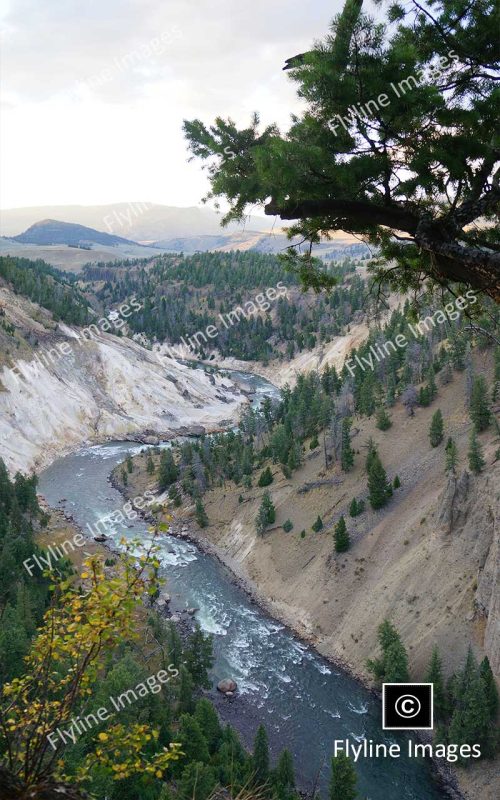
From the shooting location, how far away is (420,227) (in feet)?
24.3

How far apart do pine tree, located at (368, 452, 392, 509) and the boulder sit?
16.9 m

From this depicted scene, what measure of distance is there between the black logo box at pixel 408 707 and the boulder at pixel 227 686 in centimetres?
830

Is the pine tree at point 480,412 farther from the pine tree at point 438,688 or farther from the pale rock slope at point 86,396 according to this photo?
the pale rock slope at point 86,396

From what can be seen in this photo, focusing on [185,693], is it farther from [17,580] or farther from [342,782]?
[17,580]

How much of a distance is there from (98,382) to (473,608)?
65.7 m

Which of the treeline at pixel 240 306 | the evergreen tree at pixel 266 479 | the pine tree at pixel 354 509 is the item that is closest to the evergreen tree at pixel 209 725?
the pine tree at pixel 354 509

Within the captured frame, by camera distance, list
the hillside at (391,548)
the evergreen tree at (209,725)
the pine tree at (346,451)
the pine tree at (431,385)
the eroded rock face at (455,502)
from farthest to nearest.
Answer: the pine tree at (431,385) → the pine tree at (346,451) → the eroded rock face at (455,502) → the hillside at (391,548) → the evergreen tree at (209,725)

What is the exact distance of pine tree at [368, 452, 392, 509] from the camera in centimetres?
4147

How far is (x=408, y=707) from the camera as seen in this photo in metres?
31.1

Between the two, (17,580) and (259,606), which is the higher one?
(17,580)

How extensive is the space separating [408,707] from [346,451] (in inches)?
811

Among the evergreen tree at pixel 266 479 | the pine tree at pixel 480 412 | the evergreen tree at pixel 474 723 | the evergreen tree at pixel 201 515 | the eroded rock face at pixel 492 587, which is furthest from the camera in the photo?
the evergreen tree at pixel 266 479

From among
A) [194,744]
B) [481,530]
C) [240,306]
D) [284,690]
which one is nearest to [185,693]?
[194,744]

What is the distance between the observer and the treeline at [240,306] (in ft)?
438
